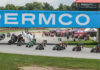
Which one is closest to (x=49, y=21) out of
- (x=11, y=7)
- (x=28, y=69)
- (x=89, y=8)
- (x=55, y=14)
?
(x=55, y=14)

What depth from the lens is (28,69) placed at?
63.7 ft

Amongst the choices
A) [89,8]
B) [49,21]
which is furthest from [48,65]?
[89,8]

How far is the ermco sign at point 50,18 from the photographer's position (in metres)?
42.7

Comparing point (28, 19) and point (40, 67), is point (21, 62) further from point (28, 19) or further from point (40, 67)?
point (28, 19)

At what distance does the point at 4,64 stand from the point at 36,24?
71.8ft

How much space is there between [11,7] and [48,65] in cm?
16920

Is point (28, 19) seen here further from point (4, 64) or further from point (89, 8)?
point (89, 8)

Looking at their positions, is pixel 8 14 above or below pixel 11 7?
above

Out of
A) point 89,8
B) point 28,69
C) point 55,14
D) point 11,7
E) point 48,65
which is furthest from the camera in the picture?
point 11,7

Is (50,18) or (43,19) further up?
(50,18)

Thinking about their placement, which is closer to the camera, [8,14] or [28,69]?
[28,69]

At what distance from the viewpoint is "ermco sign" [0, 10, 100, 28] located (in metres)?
42.7

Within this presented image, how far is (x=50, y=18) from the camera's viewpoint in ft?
140

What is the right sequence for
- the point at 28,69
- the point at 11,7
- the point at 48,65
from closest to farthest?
the point at 28,69
the point at 48,65
the point at 11,7
